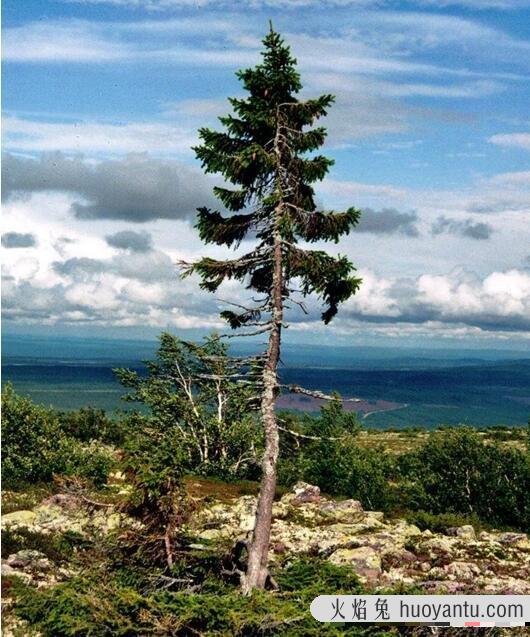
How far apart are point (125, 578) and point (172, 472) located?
3.07 meters

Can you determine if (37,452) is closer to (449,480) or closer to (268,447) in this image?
(268,447)

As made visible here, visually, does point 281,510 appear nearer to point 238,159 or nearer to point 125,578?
point 125,578

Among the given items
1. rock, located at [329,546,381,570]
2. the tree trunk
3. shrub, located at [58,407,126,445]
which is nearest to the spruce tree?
the tree trunk

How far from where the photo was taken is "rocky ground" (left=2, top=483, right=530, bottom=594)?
21.6 meters

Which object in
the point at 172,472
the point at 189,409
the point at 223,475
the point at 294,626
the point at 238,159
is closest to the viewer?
the point at 294,626

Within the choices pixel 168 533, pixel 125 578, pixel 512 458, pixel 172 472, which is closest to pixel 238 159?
pixel 172 472

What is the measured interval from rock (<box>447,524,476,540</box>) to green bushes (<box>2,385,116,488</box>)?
1948cm

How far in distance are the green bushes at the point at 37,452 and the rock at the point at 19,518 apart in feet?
26.0

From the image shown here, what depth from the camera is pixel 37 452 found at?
129 ft

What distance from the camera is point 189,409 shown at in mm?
55406

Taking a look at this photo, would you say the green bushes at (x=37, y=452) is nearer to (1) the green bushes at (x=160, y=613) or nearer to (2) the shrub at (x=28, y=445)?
(2) the shrub at (x=28, y=445)

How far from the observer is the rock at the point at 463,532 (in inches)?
1228

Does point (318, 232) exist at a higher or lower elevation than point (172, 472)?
higher

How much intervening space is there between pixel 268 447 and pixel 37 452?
25.5 meters
